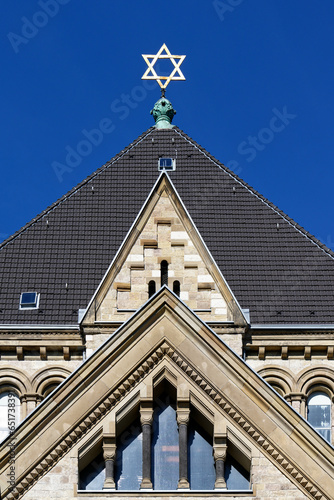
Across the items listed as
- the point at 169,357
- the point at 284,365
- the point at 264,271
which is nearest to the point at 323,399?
the point at 284,365

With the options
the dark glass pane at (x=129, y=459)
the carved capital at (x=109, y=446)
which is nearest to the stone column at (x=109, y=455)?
the carved capital at (x=109, y=446)

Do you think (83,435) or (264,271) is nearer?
(83,435)

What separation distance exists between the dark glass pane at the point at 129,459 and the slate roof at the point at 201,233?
10.3m

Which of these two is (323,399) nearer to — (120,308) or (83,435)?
(120,308)

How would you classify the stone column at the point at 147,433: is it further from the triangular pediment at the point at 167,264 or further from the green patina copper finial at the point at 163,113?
the green patina copper finial at the point at 163,113

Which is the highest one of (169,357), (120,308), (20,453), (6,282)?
(6,282)

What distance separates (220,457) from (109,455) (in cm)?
162

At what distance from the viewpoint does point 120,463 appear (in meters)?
23.4

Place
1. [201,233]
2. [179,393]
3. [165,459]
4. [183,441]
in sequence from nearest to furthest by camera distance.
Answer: [183,441]
[179,393]
[165,459]
[201,233]

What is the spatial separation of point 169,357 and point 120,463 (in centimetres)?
173

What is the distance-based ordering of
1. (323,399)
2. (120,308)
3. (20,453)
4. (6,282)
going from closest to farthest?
(20,453), (120,308), (323,399), (6,282)

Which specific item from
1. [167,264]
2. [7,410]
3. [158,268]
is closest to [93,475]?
[158,268]

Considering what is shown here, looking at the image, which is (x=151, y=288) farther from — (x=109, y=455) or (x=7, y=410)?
(x=7, y=410)

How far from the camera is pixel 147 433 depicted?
2333cm
